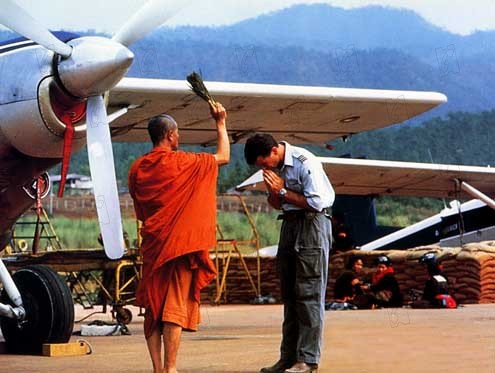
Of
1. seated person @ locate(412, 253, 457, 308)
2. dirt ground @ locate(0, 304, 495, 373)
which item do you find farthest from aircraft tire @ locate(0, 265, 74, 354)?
seated person @ locate(412, 253, 457, 308)

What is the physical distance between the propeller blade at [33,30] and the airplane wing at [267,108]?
3294mm

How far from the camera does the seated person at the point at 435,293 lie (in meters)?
16.3

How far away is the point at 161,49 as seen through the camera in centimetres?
15988

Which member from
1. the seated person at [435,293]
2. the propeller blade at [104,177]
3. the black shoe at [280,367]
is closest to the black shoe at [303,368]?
the black shoe at [280,367]

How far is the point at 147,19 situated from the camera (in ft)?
32.5

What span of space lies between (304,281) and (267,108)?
6.97 metres

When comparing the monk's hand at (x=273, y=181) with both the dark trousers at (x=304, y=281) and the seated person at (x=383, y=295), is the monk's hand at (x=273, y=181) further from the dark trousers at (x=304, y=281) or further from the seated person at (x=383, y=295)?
the seated person at (x=383, y=295)

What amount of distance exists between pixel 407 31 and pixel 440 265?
7041 inches

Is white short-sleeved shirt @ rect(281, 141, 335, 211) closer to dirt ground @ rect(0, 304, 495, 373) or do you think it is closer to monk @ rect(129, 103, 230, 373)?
monk @ rect(129, 103, 230, 373)

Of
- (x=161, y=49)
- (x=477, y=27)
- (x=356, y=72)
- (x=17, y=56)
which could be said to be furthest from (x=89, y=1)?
(x=17, y=56)

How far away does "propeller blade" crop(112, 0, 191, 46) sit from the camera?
9734 mm

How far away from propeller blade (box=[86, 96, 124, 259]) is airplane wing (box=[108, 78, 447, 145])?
3.14 m

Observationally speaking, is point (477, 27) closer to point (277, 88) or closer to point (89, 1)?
point (89, 1)

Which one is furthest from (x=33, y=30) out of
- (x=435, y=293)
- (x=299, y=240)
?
(x=435, y=293)
